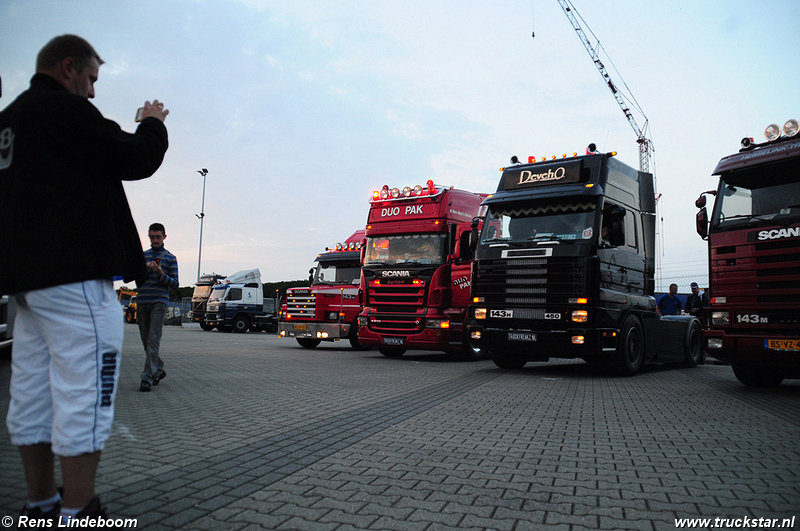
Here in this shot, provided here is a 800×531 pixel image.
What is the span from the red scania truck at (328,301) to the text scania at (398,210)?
289cm

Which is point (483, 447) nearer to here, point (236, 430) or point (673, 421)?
point (236, 430)

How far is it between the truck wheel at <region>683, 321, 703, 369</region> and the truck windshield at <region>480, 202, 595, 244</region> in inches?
208

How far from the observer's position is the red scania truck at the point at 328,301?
17.4 metres

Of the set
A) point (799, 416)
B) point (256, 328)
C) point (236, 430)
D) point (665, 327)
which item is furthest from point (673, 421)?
point (256, 328)

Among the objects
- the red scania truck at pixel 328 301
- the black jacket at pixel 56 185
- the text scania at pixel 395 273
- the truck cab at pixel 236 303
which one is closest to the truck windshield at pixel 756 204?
the text scania at pixel 395 273

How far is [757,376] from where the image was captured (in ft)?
30.1

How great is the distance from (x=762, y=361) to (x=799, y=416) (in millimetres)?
1681

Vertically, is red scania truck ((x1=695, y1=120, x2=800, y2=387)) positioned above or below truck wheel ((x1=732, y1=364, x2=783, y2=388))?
above

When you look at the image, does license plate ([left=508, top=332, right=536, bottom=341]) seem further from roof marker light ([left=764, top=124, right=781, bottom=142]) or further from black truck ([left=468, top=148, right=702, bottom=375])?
roof marker light ([left=764, top=124, right=781, bottom=142])

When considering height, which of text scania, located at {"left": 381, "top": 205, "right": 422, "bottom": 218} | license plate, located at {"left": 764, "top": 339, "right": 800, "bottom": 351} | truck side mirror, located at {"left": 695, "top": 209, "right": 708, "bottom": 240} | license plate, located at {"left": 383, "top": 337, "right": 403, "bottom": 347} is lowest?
license plate, located at {"left": 383, "top": 337, "right": 403, "bottom": 347}

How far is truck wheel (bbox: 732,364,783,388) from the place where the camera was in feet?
30.0

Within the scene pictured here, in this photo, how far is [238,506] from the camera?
10.3ft

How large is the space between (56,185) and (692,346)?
46.4 ft
